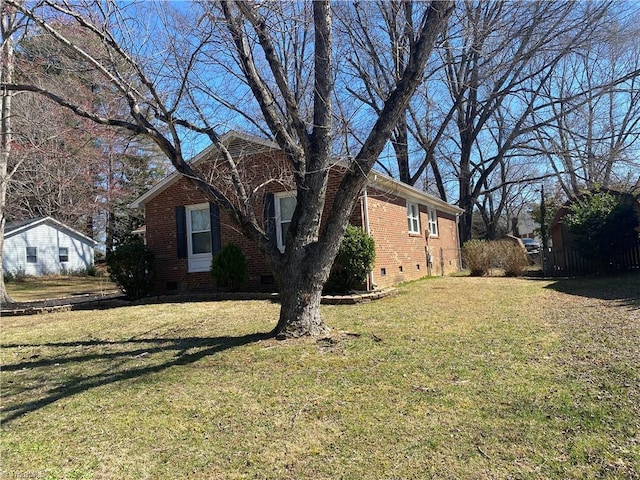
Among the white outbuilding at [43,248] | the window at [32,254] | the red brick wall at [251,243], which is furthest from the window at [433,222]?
the window at [32,254]

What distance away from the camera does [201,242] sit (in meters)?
13.4

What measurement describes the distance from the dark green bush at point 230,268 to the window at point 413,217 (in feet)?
19.7

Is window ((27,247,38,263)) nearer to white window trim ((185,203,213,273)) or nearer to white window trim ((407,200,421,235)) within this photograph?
white window trim ((185,203,213,273))

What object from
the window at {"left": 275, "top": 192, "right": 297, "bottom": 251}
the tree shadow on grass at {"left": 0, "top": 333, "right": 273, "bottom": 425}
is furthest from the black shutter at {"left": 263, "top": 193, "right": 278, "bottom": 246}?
the tree shadow on grass at {"left": 0, "top": 333, "right": 273, "bottom": 425}

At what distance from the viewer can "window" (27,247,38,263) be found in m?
25.8

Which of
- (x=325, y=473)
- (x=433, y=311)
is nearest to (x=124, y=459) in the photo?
(x=325, y=473)

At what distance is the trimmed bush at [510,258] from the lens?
15.7 m

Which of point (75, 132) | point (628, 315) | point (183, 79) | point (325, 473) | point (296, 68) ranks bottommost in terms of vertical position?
point (325, 473)

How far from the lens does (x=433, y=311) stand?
812 cm

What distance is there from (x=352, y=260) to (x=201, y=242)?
5.24 meters

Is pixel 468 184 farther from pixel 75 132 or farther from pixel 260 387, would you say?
pixel 260 387

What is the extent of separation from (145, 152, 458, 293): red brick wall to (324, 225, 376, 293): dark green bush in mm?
913

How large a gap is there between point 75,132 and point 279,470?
12.4 m

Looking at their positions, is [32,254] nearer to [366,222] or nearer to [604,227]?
[366,222]
